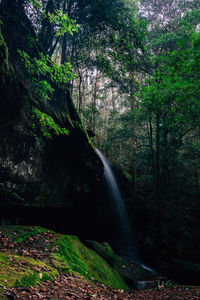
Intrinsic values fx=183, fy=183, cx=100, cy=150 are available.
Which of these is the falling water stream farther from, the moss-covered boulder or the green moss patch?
the moss-covered boulder

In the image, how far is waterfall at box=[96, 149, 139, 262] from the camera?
14.4 metres

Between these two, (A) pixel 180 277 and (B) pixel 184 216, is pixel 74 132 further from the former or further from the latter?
(B) pixel 184 216

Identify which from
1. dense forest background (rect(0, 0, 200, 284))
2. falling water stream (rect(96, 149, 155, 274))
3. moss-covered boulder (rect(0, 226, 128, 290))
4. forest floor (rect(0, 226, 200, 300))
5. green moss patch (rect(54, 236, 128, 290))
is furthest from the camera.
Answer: falling water stream (rect(96, 149, 155, 274))

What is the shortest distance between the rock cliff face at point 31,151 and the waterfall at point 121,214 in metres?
3.78

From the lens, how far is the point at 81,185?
10688 millimetres

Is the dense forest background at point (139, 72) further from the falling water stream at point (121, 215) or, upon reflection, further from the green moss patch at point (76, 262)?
the green moss patch at point (76, 262)

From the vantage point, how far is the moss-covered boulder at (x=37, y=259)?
112 inches

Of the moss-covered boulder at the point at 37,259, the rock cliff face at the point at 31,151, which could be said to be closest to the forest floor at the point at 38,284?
the moss-covered boulder at the point at 37,259

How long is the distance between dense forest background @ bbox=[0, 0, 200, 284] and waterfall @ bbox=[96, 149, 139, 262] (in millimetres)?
740

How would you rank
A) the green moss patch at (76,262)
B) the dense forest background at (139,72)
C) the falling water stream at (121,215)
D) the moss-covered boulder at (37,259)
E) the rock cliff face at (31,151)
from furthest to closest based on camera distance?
1. the falling water stream at (121,215)
2. the dense forest background at (139,72)
3. the rock cliff face at (31,151)
4. the green moss patch at (76,262)
5. the moss-covered boulder at (37,259)

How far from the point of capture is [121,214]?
15.4 m

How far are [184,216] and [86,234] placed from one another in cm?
891

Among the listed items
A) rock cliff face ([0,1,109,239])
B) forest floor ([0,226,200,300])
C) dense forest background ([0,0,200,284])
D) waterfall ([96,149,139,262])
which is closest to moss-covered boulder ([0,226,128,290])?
forest floor ([0,226,200,300])

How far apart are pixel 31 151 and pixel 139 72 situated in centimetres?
1199
